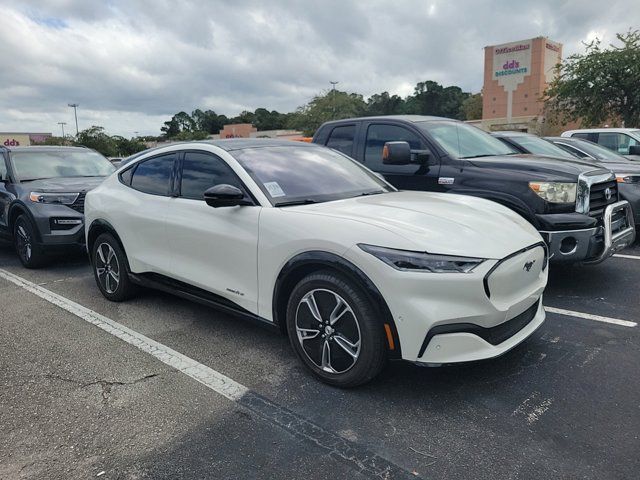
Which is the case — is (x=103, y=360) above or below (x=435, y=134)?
below

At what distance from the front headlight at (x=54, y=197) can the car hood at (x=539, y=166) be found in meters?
5.17

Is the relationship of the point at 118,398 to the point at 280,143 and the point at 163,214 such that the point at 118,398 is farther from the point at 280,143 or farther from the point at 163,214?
the point at 280,143

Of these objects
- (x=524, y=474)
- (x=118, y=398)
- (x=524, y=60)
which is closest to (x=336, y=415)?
(x=524, y=474)

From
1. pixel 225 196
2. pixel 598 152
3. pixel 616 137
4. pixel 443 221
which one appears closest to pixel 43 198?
pixel 225 196

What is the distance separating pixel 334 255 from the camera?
308cm

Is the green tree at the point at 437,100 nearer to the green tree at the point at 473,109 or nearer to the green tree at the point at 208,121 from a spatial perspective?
the green tree at the point at 473,109

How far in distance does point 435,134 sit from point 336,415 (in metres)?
3.87

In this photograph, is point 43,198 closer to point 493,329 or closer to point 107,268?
point 107,268

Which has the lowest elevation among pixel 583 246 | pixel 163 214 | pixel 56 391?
pixel 56 391

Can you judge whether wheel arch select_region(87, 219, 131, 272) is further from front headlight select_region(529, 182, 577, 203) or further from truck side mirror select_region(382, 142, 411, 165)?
front headlight select_region(529, 182, 577, 203)

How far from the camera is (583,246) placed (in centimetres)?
470

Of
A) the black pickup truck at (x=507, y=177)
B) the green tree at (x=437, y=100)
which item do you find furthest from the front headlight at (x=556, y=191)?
the green tree at (x=437, y=100)

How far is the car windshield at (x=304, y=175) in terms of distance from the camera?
377cm

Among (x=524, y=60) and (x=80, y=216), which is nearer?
(x=80, y=216)
